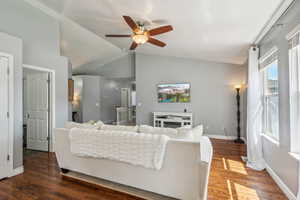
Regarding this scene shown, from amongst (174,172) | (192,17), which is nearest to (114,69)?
(192,17)

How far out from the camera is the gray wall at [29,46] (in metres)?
2.84

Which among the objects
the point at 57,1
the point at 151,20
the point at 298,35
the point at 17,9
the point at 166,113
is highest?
the point at 57,1

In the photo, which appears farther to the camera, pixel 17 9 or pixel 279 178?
pixel 17 9

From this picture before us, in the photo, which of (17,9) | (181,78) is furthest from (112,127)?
(181,78)

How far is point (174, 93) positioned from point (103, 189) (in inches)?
170

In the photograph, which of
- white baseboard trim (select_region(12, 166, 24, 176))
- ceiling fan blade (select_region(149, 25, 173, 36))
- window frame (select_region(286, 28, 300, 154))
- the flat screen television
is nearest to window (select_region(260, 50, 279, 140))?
window frame (select_region(286, 28, 300, 154))

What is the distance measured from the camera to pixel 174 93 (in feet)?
19.6

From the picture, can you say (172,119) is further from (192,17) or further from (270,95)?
(192,17)

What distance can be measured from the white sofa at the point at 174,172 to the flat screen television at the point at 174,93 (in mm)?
3895

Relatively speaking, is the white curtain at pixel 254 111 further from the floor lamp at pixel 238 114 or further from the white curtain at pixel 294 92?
the floor lamp at pixel 238 114

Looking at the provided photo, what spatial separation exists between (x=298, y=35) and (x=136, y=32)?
7.71 ft

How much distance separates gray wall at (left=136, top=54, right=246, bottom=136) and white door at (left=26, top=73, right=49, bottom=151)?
331 centimetres

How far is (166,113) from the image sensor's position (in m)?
5.98

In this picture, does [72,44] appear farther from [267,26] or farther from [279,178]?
[279,178]
